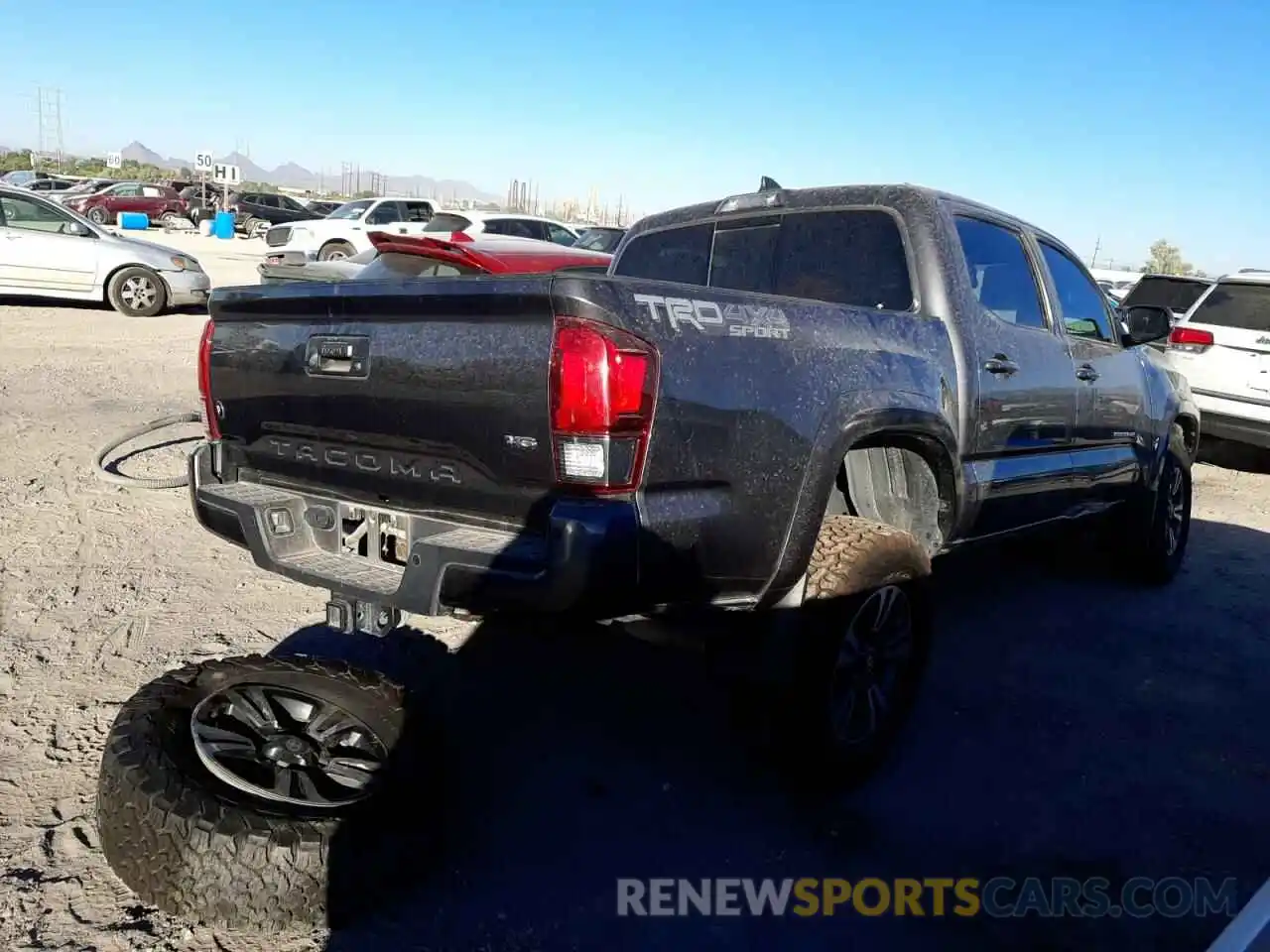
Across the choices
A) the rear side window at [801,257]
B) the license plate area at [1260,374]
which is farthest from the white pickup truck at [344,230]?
the rear side window at [801,257]

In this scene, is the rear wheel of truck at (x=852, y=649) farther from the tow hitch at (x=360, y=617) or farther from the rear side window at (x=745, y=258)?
the rear side window at (x=745, y=258)

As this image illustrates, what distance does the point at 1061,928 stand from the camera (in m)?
2.60

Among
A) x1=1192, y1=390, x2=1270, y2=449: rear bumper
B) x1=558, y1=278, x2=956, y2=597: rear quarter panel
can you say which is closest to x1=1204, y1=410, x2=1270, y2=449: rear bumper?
x1=1192, y1=390, x2=1270, y2=449: rear bumper

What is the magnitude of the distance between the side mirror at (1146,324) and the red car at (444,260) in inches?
118

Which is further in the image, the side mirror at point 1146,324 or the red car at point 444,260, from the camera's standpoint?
the red car at point 444,260

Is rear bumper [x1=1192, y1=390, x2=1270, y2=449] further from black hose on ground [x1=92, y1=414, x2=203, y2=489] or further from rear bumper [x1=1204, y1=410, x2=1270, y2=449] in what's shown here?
black hose on ground [x1=92, y1=414, x2=203, y2=489]

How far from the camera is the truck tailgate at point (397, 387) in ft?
8.02

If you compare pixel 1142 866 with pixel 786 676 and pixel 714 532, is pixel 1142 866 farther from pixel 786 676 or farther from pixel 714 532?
pixel 714 532

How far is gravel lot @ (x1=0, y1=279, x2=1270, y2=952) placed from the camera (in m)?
2.51

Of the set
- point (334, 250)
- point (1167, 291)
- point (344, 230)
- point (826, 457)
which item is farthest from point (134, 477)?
point (344, 230)

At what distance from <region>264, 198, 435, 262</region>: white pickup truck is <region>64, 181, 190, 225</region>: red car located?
51.7 ft

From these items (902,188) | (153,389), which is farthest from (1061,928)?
(153,389)
